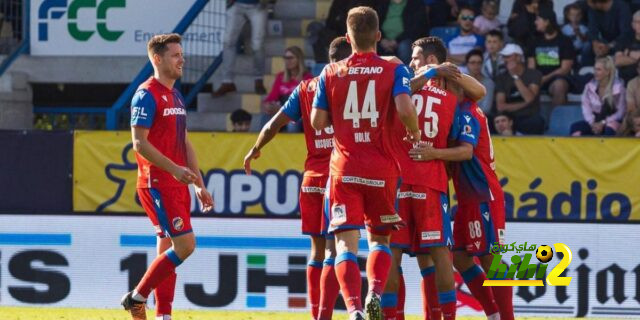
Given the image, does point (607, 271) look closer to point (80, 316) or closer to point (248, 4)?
point (80, 316)

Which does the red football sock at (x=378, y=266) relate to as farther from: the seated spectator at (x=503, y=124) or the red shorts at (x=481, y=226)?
the seated spectator at (x=503, y=124)

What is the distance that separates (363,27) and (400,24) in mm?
8723

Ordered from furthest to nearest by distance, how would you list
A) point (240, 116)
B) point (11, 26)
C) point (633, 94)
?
point (11, 26) < point (240, 116) < point (633, 94)

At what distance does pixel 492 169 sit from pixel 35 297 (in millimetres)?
4842

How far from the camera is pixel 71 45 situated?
19.3 m

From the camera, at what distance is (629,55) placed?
16328mm

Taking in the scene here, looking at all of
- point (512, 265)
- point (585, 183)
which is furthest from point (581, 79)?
point (512, 265)

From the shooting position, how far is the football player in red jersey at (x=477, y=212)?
9.57 meters

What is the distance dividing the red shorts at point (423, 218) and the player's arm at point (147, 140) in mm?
1437

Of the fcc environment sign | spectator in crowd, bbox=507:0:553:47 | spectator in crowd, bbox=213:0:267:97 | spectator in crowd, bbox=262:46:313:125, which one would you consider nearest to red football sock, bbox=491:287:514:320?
spectator in crowd, bbox=262:46:313:125

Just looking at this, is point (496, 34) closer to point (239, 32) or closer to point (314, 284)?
point (239, 32)

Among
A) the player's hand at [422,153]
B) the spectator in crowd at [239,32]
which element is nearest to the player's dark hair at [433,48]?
the player's hand at [422,153]

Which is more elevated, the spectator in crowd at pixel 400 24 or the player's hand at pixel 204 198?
the spectator in crowd at pixel 400 24

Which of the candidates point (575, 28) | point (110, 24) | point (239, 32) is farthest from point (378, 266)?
point (110, 24)
